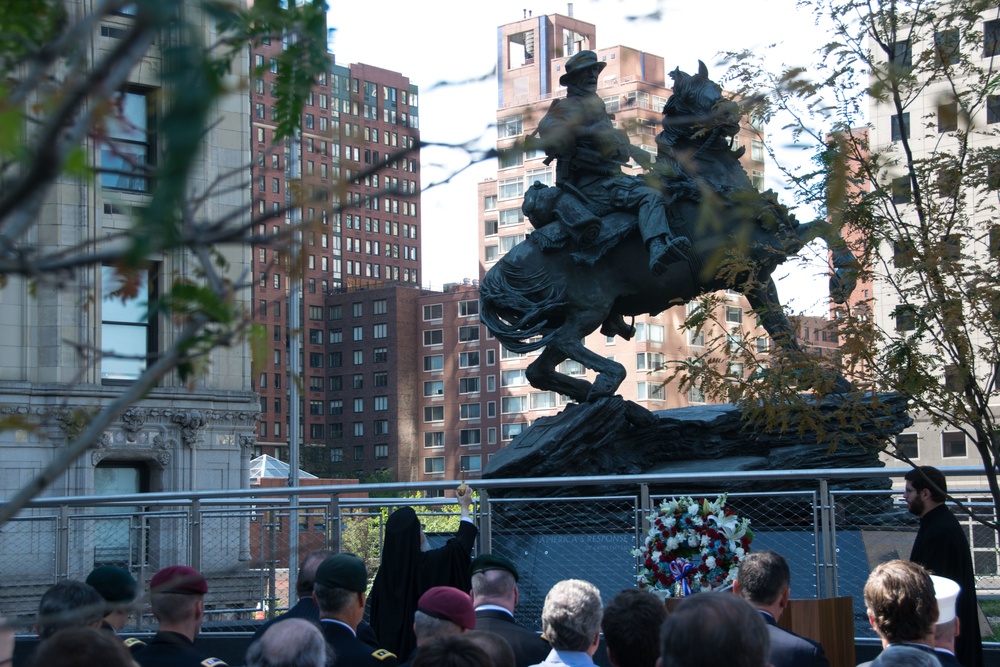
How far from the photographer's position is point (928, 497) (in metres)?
8.05

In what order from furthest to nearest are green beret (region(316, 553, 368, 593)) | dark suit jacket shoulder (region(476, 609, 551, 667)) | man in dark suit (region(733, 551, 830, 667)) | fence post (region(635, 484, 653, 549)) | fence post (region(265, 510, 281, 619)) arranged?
fence post (region(265, 510, 281, 619))
fence post (region(635, 484, 653, 549))
green beret (region(316, 553, 368, 593))
dark suit jacket shoulder (region(476, 609, 551, 667))
man in dark suit (region(733, 551, 830, 667))

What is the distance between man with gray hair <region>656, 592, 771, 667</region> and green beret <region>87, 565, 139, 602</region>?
4.04 meters

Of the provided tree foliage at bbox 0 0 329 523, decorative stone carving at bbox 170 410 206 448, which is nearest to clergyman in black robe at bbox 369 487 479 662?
tree foliage at bbox 0 0 329 523

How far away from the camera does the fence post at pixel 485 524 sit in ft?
39.5

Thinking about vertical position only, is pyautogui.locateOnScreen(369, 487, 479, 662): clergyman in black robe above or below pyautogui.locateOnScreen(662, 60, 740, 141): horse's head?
below

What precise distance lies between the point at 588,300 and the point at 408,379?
374ft

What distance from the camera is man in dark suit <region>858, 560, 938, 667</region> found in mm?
5473

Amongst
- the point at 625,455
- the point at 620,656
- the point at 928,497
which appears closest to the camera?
the point at 620,656

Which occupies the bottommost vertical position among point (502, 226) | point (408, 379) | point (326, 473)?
point (326, 473)

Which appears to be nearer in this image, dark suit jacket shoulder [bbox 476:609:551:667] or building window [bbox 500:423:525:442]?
dark suit jacket shoulder [bbox 476:609:551:667]

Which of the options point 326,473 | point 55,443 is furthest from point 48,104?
point 326,473

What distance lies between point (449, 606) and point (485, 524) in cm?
641

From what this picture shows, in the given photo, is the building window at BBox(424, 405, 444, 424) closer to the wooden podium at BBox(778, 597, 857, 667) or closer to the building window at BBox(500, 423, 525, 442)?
the building window at BBox(500, 423, 525, 442)

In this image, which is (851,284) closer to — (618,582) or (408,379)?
(618,582)
